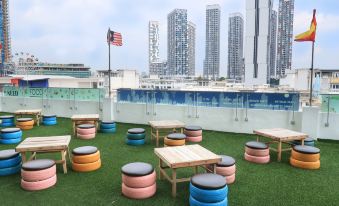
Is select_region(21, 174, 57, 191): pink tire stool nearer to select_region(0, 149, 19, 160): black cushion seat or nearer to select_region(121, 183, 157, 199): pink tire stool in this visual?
select_region(0, 149, 19, 160): black cushion seat

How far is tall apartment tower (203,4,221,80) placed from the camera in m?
132

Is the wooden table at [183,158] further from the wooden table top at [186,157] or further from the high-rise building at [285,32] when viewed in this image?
the high-rise building at [285,32]

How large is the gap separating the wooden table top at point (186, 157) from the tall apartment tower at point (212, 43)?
13458cm

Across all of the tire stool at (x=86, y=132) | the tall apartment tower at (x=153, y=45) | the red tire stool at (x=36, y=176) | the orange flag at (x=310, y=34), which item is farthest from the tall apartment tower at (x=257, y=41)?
the red tire stool at (x=36, y=176)

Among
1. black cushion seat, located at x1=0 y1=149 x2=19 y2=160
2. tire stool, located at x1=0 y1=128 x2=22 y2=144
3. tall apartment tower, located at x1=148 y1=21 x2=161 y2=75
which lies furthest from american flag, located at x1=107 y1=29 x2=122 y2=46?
tall apartment tower, located at x1=148 y1=21 x2=161 y2=75

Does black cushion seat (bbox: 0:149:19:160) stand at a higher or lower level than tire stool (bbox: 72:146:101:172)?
higher

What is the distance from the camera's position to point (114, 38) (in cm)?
1348

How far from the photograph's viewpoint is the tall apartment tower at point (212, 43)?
13200 centimetres

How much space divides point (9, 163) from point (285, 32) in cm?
8327

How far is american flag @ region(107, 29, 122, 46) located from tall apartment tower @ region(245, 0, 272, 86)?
8337 cm

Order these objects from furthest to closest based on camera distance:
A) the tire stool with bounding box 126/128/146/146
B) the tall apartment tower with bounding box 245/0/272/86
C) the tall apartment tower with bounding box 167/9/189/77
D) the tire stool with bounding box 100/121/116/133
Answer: the tall apartment tower with bounding box 167/9/189/77, the tall apartment tower with bounding box 245/0/272/86, the tire stool with bounding box 100/121/116/133, the tire stool with bounding box 126/128/146/146

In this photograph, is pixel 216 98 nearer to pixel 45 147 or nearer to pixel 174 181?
pixel 174 181

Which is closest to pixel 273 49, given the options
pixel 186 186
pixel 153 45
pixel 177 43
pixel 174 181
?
pixel 177 43

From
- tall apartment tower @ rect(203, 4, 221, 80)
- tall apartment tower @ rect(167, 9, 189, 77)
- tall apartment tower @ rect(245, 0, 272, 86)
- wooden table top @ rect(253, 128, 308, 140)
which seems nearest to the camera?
wooden table top @ rect(253, 128, 308, 140)
